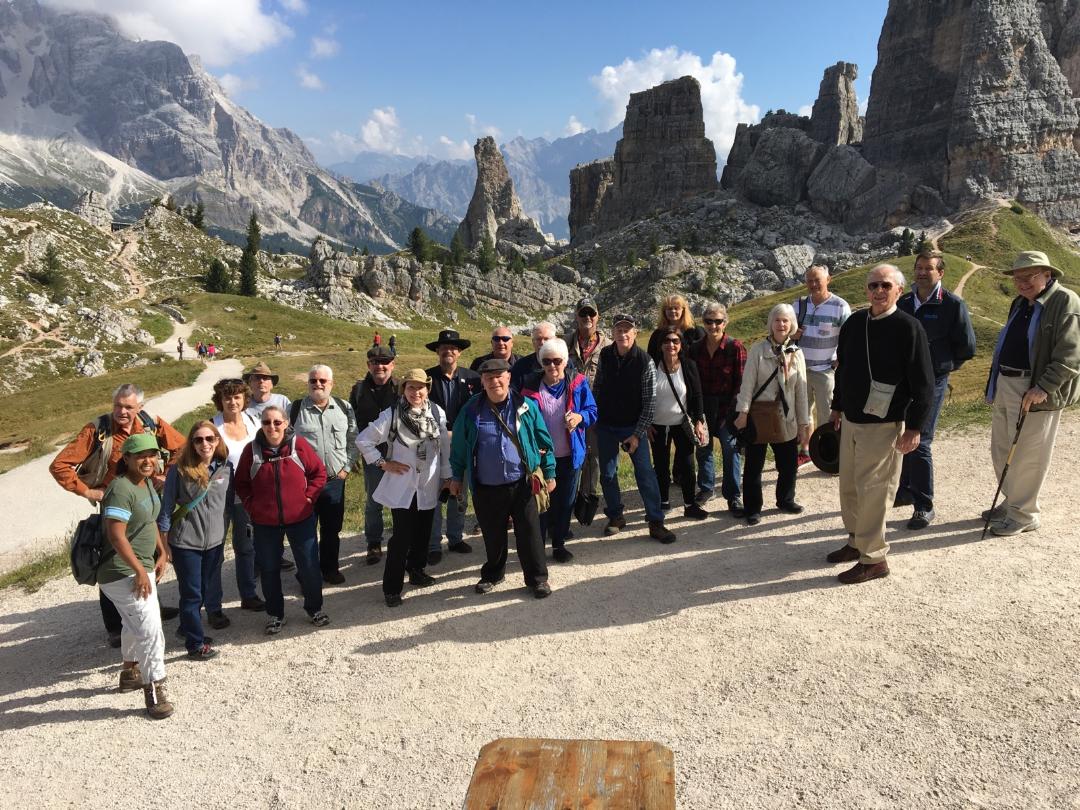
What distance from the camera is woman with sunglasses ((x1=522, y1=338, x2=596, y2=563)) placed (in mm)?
9359

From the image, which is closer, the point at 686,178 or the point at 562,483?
the point at 562,483

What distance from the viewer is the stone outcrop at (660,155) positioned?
162125 millimetres

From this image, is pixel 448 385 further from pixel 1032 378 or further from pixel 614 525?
pixel 1032 378

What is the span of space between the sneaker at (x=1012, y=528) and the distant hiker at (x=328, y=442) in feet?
31.9

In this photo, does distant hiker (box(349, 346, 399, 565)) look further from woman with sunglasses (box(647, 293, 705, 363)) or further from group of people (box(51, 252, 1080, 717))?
woman with sunglasses (box(647, 293, 705, 363))

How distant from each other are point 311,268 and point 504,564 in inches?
3979

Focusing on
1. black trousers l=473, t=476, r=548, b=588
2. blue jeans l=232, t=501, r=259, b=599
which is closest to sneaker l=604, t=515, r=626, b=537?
black trousers l=473, t=476, r=548, b=588

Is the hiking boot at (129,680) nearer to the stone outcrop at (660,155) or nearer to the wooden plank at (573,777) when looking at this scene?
the wooden plank at (573,777)

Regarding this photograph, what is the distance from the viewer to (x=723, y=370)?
1116 cm

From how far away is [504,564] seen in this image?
9469mm

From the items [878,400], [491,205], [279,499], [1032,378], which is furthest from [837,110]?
[279,499]

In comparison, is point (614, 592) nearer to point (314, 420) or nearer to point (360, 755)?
point (360, 755)

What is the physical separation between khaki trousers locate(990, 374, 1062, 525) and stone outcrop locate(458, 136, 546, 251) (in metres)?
182

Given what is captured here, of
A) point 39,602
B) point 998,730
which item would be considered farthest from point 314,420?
point 998,730
